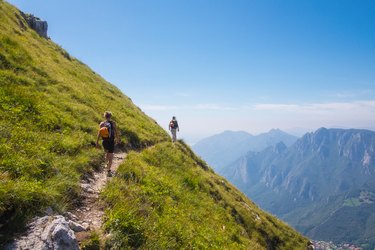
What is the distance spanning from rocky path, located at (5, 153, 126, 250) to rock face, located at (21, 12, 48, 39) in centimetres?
3329

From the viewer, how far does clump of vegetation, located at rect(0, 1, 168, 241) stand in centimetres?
812

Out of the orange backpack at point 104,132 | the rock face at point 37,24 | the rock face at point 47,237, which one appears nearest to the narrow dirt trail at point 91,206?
the rock face at point 47,237

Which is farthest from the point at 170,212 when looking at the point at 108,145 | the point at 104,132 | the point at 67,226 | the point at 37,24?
the point at 37,24

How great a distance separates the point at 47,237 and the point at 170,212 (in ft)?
21.9

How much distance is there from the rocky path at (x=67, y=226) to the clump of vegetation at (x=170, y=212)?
474 mm

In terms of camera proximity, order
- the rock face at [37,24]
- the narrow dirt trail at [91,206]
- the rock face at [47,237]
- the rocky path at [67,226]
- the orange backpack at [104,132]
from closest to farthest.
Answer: the rock face at [47,237], the rocky path at [67,226], the narrow dirt trail at [91,206], the orange backpack at [104,132], the rock face at [37,24]

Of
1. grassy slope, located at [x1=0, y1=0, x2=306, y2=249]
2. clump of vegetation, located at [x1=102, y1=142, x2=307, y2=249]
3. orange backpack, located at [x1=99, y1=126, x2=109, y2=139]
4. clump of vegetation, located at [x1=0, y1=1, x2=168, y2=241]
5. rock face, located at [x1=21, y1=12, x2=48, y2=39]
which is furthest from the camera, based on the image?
rock face, located at [x1=21, y1=12, x2=48, y2=39]

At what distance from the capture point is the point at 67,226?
789cm

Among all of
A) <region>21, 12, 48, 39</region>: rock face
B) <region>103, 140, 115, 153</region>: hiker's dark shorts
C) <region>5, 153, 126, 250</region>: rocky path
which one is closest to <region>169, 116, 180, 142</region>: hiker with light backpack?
<region>103, 140, 115, 153</region>: hiker's dark shorts

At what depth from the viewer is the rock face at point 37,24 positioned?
37.0 meters

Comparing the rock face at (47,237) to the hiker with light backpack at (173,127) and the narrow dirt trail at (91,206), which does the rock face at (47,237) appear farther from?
the hiker with light backpack at (173,127)

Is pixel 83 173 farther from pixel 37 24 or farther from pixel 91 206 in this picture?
pixel 37 24

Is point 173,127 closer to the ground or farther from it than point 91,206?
farther from it

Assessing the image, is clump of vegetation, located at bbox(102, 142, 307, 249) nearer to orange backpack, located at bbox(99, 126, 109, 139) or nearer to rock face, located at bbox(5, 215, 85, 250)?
rock face, located at bbox(5, 215, 85, 250)
